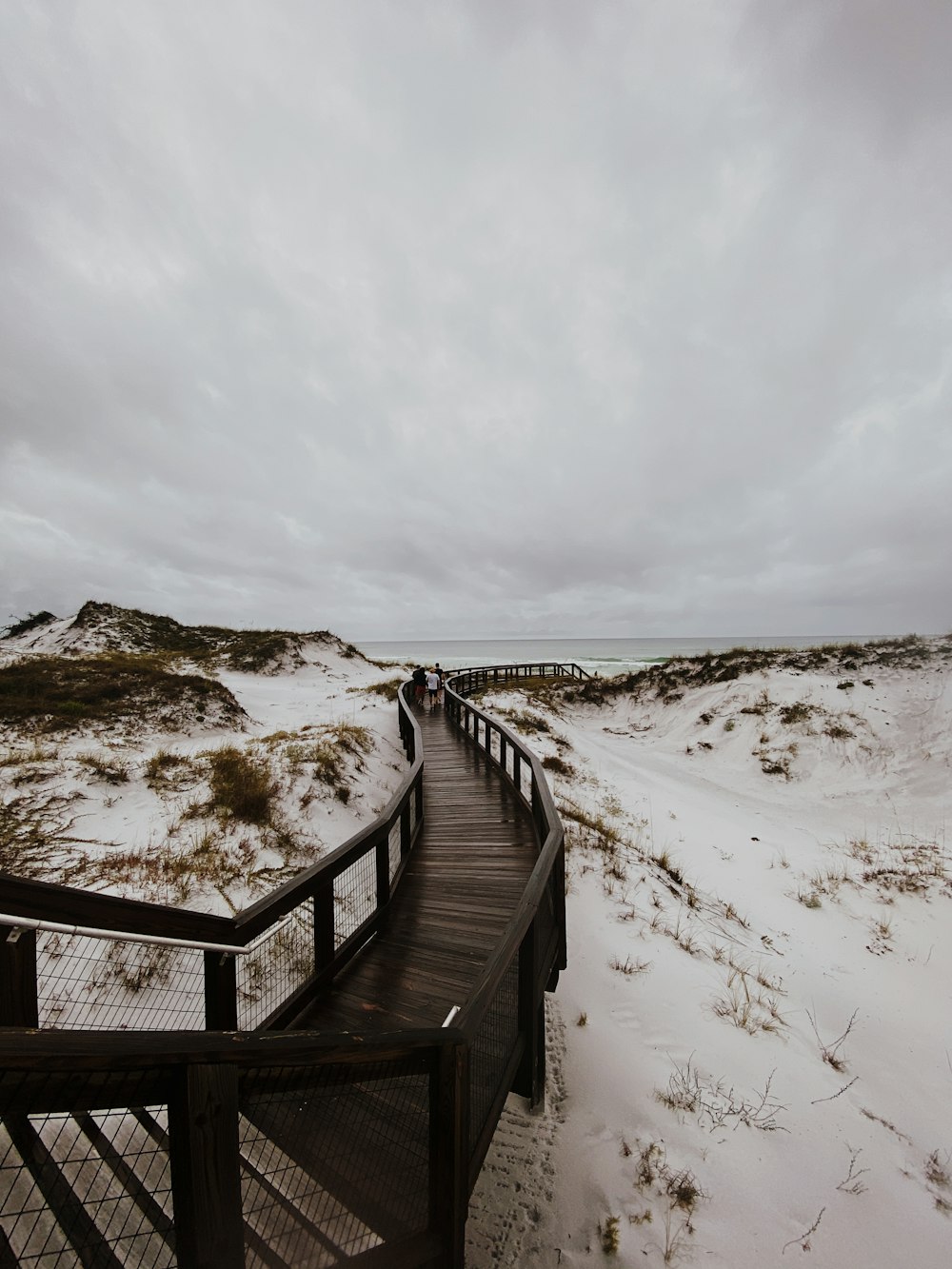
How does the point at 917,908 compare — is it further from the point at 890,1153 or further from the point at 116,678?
the point at 116,678

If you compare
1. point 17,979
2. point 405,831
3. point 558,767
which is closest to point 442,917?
point 405,831

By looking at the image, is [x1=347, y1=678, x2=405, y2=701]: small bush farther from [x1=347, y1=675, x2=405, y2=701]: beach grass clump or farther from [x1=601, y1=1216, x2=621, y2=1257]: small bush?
[x1=601, y1=1216, x2=621, y2=1257]: small bush

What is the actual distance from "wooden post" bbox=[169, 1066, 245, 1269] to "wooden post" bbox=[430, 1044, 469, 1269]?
0.94 meters

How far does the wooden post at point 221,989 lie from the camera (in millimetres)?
3133

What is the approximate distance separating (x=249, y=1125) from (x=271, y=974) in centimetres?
293

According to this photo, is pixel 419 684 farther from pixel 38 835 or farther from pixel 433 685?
pixel 38 835

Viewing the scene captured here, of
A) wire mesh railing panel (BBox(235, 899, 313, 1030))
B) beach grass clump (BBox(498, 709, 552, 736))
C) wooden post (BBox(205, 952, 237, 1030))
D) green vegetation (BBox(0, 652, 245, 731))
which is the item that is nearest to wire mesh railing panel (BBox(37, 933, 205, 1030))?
wire mesh railing panel (BBox(235, 899, 313, 1030))

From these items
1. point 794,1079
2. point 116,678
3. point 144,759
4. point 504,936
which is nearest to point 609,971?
point 794,1079

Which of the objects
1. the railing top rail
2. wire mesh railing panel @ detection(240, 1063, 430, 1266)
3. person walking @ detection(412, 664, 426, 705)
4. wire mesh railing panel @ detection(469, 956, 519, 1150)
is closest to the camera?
wire mesh railing panel @ detection(240, 1063, 430, 1266)

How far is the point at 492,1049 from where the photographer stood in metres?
3.16

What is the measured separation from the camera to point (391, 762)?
12.1m

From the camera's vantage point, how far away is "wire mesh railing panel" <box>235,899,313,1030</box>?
13.9 feet

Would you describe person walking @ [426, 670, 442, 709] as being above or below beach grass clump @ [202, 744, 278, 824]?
above

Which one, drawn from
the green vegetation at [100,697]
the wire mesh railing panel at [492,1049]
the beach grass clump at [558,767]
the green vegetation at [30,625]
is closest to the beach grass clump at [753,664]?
the beach grass clump at [558,767]
